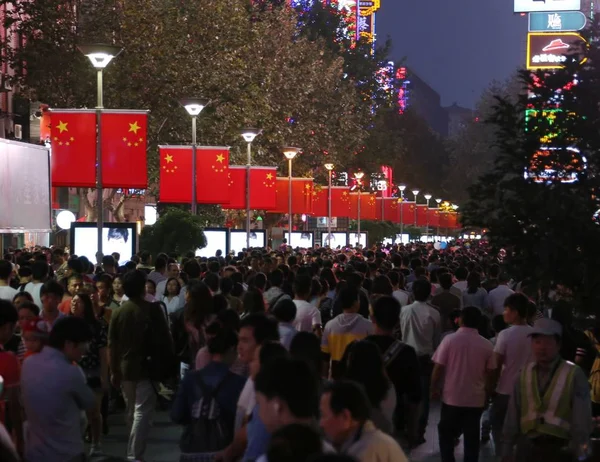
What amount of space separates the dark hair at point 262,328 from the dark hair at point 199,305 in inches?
147

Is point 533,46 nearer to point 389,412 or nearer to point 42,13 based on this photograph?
point 42,13

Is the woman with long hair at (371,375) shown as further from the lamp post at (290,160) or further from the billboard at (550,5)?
the billboard at (550,5)

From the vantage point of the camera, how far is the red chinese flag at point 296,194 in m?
51.7

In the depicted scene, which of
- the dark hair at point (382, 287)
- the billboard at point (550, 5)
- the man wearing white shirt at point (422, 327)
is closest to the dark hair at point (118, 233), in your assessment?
the dark hair at point (382, 287)

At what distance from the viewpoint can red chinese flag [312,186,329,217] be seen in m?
59.1

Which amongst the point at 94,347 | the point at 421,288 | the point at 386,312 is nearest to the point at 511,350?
the point at 386,312

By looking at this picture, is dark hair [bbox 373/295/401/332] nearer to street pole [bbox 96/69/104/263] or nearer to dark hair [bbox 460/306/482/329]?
dark hair [bbox 460/306/482/329]

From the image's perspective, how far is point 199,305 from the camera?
12000mm

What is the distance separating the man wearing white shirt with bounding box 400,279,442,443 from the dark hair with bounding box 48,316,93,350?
598 centimetres

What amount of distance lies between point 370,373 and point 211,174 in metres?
27.5

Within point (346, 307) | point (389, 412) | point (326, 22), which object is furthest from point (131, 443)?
point (326, 22)

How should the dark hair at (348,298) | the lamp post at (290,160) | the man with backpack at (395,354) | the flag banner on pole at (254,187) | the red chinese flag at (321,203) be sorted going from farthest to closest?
the red chinese flag at (321,203) → the lamp post at (290,160) → the flag banner on pole at (254,187) → the dark hair at (348,298) → the man with backpack at (395,354)

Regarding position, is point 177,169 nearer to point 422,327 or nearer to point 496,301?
point 496,301

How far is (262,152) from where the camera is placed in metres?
49.0
